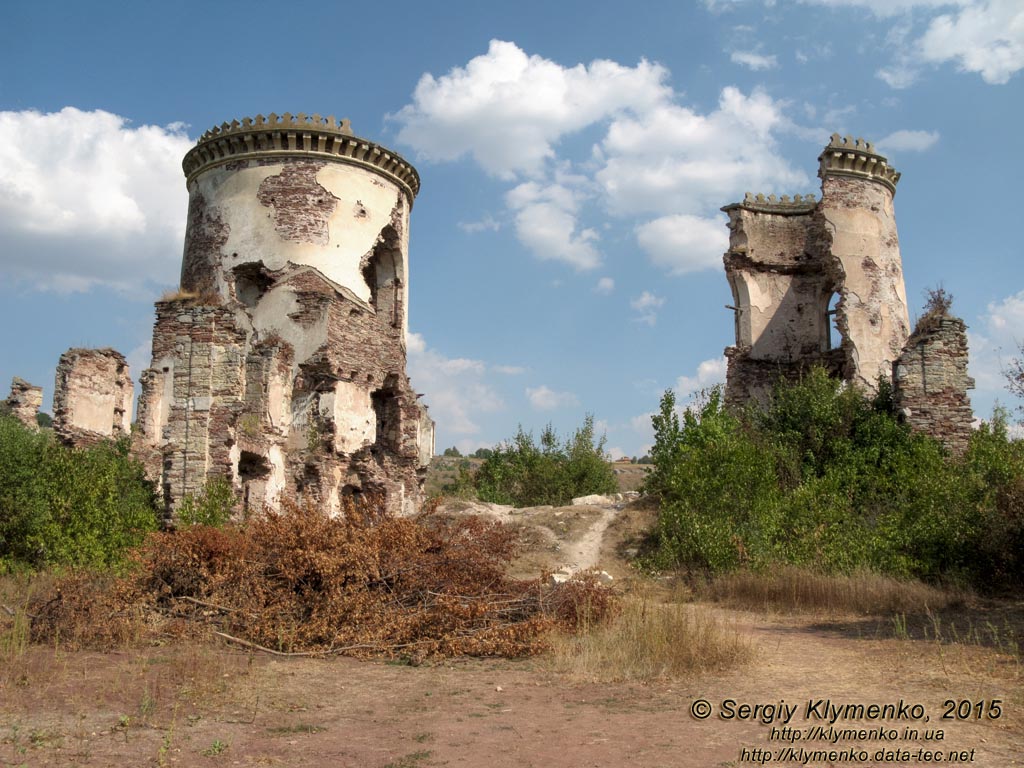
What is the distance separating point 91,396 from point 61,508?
12.5ft

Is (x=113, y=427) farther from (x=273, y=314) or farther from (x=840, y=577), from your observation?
(x=840, y=577)

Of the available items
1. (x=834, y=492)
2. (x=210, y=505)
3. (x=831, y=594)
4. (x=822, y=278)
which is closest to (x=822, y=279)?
(x=822, y=278)

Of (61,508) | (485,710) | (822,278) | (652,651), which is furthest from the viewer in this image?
(822,278)

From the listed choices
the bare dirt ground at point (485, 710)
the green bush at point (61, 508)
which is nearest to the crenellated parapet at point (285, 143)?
the green bush at point (61, 508)

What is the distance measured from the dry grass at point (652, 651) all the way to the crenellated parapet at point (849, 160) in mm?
17449

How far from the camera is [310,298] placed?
707 inches

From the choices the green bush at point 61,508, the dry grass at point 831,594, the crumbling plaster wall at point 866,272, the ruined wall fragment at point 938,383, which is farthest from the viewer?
the crumbling plaster wall at point 866,272

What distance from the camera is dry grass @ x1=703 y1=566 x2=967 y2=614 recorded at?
32.6 ft

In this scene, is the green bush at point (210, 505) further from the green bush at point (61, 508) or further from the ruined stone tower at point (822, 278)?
the ruined stone tower at point (822, 278)

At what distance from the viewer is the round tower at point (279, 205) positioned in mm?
18766

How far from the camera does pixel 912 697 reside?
5.66 metres

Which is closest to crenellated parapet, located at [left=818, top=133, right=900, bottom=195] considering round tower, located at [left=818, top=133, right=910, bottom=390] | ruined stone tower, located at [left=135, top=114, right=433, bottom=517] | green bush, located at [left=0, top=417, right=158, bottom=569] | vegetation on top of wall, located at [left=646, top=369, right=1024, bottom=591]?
round tower, located at [left=818, top=133, right=910, bottom=390]

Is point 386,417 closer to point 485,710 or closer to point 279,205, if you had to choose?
point 279,205

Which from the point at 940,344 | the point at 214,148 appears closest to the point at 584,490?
the point at 940,344
